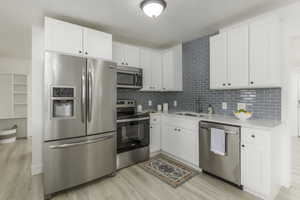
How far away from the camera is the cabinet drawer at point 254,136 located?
69.7 inches

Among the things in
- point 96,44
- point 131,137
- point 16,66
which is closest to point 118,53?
point 96,44

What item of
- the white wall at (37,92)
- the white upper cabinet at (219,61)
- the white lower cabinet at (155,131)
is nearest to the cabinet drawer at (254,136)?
the white upper cabinet at (219,61)

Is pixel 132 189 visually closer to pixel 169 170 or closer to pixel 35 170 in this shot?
pixel 169 170

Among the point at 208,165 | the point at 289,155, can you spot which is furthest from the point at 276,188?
the point at 208,165

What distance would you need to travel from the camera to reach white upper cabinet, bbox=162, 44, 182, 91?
3.45 meters

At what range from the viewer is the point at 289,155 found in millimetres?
2086

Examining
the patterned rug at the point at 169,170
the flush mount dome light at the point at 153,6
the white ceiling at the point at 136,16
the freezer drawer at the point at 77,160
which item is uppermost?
the white ceiling at the point at 136,16

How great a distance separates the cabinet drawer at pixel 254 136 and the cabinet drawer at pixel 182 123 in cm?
73

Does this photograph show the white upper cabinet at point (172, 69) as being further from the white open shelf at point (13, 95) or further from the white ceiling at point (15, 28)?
the white open shelf at point (13, 95)

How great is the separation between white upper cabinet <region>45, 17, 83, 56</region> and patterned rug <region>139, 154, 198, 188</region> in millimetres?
2265

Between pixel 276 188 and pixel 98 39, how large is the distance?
3314mm

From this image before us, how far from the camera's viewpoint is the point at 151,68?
3.45 m

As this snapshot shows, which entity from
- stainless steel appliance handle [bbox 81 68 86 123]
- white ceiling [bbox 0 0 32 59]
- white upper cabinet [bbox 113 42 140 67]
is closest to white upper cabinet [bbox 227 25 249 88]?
white upper cabinet [bbox 113 42 140 67]

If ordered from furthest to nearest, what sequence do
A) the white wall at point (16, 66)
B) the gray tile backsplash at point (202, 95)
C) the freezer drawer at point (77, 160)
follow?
the white wall at point (16, 66)
the gray tile backsplash at point (202, 95)
the freezer drawer at point (77, 160)
